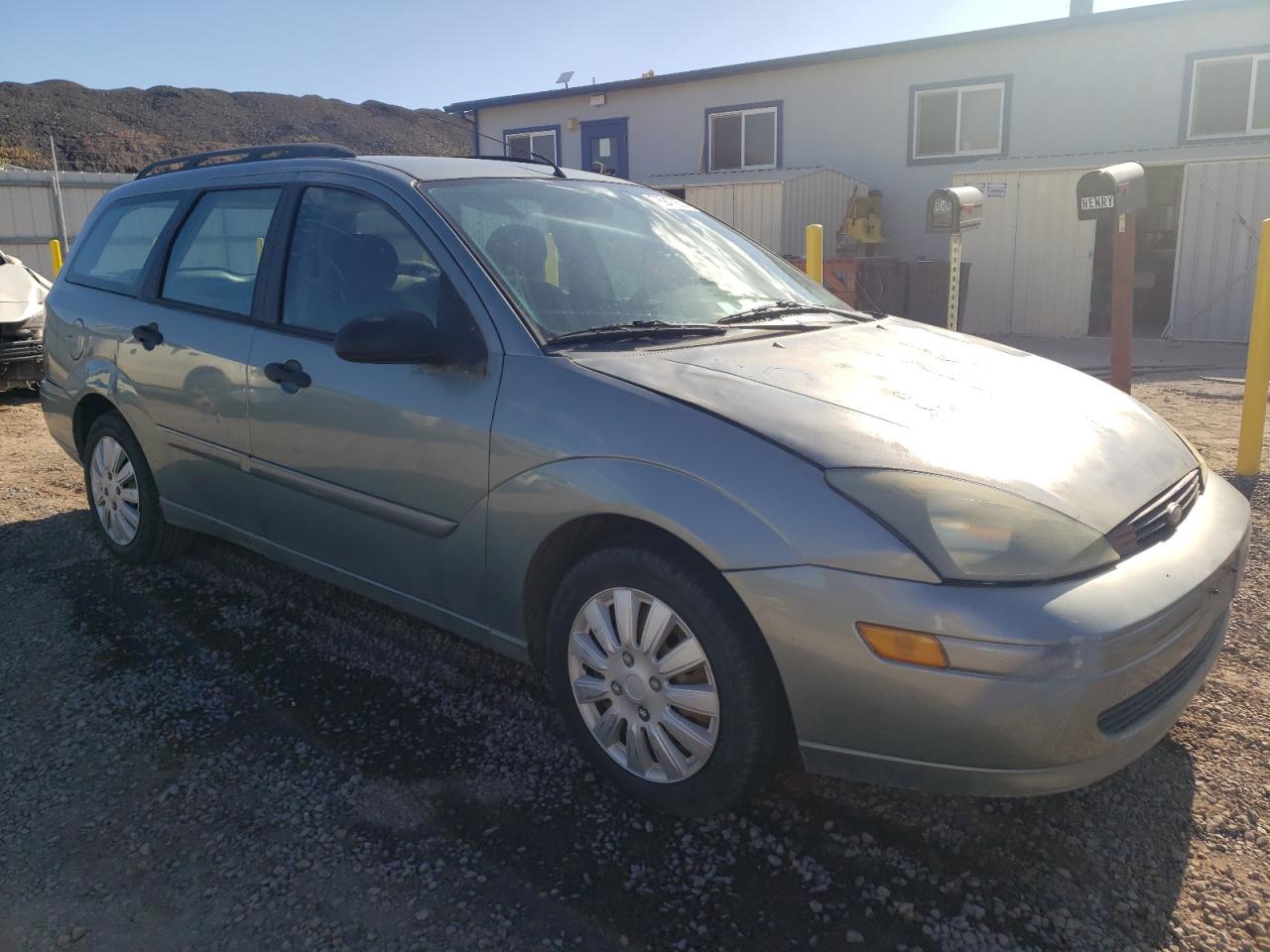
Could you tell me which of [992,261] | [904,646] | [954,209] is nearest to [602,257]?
[904,646]

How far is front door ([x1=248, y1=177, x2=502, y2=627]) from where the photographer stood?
2.93 meters

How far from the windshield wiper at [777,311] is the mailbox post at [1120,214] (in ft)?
8.70

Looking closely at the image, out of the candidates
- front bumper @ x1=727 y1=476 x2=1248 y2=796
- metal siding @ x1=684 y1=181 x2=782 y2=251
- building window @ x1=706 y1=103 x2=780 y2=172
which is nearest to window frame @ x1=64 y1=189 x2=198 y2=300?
front bumper @ x1=727 y1=476 x2=1248 y2=796

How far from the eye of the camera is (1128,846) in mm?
2488

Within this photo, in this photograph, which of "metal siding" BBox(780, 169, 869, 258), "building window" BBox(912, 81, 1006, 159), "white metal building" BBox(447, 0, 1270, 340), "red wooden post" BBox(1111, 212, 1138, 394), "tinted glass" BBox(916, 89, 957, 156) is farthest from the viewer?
"tinted glass" BBox(916, 89, 957, 156)

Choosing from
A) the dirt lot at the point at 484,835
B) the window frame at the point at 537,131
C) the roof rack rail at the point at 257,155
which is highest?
the window frame at the point at 537,131

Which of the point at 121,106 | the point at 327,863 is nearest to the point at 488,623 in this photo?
the point at 327,863

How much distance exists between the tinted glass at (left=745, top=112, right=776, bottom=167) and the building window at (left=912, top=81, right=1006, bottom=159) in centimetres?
270

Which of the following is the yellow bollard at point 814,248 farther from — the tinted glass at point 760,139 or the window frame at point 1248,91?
the tinted glass at point 760,139

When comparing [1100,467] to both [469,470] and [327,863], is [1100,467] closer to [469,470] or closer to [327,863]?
[469,470]

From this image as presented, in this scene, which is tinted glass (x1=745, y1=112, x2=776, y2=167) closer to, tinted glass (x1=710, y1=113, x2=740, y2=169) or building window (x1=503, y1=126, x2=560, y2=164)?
tinted glass (x1=710, y1=113, x2=740, y2=169)

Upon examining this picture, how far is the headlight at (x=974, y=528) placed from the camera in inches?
85.5

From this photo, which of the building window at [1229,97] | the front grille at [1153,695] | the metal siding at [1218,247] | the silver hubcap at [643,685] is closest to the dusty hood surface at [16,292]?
the silver hubcap at [643,685]

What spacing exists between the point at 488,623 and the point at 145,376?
6.98ft
